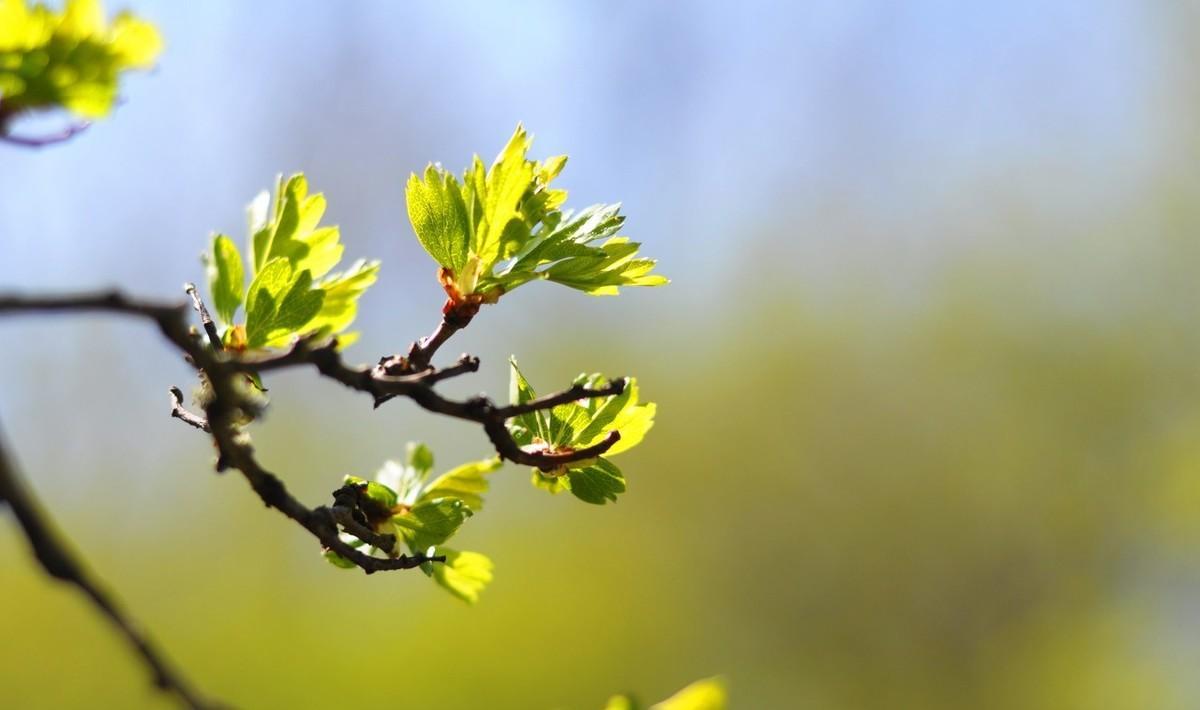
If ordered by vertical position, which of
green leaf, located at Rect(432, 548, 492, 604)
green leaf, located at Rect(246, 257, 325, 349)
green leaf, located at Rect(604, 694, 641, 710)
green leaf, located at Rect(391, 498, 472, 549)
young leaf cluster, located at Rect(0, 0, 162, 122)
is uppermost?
young leaf cluster, located at Rect(0, 0, 162, 122)

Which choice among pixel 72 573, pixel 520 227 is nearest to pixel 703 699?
pixel 72 573

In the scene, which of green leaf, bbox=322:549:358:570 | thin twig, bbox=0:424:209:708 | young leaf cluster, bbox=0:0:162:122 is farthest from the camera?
green leaf, bbox=322:549:358:570

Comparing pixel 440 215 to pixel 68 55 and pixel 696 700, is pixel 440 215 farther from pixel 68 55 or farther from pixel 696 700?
pixel 696 700

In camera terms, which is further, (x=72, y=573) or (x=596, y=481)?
(x=596, y=481)

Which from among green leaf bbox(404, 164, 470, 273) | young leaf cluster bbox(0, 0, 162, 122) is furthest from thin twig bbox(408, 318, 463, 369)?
young leaf cluster bbox(0, 0, 162, 122)

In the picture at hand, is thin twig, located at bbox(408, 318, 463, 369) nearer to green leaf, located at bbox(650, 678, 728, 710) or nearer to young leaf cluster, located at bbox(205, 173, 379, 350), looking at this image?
young leaf cluster, located at bbox(205, 173, 379, 350)

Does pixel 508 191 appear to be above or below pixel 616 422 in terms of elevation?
above

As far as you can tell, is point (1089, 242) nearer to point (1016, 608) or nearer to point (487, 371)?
point (1016, 608)

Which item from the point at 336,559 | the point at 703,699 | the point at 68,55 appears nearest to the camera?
the point at 703,699
